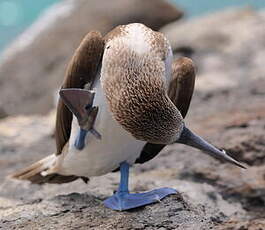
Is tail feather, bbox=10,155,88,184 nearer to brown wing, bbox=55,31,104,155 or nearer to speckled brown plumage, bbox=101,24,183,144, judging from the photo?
brown wing, bbox=55,31,104,155

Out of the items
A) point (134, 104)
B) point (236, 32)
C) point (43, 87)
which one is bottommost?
point (43, 87)

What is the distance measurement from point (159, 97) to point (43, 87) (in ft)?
13.6

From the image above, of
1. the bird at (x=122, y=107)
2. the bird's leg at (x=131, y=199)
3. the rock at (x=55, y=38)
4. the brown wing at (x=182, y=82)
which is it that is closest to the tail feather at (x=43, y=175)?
the bird at (x=122, y=107)

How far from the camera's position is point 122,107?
1980mm

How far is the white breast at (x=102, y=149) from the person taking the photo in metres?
2.18

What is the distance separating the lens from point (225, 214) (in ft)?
8.66

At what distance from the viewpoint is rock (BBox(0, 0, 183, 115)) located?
603 centimetres

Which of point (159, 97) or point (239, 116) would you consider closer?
point (159, 97)

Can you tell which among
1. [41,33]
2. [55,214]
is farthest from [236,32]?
[55,214]

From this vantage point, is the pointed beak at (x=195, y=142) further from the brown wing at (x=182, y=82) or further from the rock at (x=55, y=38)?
the rock at (x=55, y=38)

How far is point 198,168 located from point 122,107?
46.0 inches

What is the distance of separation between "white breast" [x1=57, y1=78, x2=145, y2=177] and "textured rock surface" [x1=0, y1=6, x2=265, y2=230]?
0.41ft

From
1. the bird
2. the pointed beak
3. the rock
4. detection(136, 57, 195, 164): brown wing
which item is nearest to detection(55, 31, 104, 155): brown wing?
the bird

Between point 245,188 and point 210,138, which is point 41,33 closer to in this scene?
point 210,138
